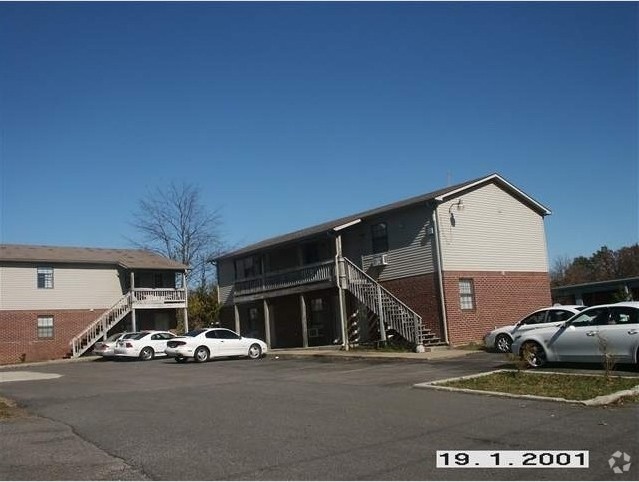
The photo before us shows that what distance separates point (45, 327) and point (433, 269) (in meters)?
23.4

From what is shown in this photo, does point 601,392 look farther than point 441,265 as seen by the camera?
No

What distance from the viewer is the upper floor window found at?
3809 centimetres

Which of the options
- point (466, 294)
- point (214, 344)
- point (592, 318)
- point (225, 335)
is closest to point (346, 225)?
point (466, 294)

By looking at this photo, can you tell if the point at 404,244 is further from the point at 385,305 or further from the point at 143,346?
the point at 143,346

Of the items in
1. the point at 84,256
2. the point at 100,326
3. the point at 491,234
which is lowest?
the point at 100,326

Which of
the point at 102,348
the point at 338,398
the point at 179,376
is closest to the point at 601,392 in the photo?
the point at 338,398

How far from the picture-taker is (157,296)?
4062cm

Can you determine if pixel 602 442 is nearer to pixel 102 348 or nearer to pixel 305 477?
pixel 305 477

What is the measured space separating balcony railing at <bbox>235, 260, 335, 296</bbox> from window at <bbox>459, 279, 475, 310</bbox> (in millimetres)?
5696

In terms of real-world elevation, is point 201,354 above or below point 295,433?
above

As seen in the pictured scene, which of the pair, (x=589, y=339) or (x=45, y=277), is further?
(x=45, y=277)

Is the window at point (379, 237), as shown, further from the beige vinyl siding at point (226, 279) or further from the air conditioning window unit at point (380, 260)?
the beige vinyl siding at point (226, 279)

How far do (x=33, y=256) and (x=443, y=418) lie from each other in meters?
33.1

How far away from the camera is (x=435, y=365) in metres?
19.1
